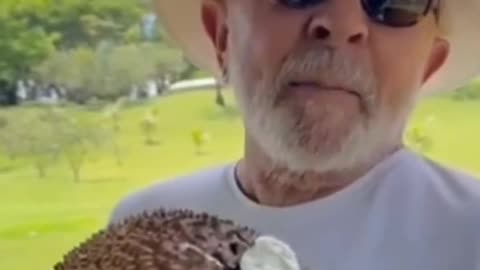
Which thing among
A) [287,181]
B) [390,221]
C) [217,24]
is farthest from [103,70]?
[390,221]

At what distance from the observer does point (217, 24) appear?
136 cm

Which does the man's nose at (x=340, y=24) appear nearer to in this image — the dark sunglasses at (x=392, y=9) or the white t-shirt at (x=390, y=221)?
the dark sunglasses at (x=392, y=9)

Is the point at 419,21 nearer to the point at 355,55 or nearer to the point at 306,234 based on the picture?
the point at 355,55

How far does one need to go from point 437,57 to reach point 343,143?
0.24 metres

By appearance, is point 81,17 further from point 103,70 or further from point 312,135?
point 312,135

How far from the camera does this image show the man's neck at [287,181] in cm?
116

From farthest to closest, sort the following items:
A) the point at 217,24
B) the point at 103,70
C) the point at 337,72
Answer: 1. the point at 103,70
2. the point at 217,24
3. the point at 337,72

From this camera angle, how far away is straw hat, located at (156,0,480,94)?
129 cm

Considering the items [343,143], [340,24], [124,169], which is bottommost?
[124,169]

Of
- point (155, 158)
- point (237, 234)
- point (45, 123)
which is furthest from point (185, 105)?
point (237, 234)

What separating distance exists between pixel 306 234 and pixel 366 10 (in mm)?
238

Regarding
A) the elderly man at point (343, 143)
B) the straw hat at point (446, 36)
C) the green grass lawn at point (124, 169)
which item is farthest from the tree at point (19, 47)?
the elderly man at point (343, 143)

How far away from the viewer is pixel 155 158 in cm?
175

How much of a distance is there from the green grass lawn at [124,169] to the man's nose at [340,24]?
520mm
